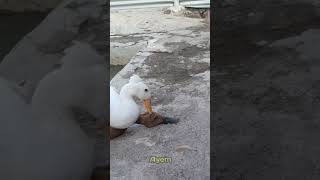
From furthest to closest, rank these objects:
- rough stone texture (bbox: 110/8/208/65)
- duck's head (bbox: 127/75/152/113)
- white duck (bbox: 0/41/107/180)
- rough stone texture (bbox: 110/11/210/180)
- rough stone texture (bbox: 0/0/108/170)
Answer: rough stone texture (bbox: 110/8/208/65) < duck's head (bbox: 127/75/152/113) < rough stone texture (bbox: 110/11/210/180) < rough stone texture (bbox: 0/0/108/170) < white duck (bbox: 0/41/107/180)

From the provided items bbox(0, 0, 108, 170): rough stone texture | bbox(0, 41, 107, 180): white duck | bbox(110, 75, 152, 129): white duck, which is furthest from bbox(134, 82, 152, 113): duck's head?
bbox(0, 41, 107, 180): white duck

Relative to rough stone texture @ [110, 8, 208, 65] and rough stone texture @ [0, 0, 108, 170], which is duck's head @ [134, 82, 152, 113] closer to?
rough stone texture @ [0, 0, 108, 170]

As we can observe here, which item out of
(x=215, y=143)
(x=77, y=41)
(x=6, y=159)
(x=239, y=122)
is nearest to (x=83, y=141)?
(x=6, y=159)

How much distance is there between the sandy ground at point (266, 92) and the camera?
70.9 inches

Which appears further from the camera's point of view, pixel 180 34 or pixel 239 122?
pixel 180 34

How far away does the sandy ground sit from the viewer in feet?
5.91

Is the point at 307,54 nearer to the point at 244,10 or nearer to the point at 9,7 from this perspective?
the point at 244,10

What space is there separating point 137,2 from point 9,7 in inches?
86.4

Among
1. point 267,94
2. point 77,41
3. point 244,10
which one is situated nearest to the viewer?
point 77,41

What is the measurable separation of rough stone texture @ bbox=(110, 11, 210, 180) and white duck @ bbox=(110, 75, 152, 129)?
0.06m

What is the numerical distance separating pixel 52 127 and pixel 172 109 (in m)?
0.87

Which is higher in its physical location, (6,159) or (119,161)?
(6,159)

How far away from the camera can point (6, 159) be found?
59.6 inches

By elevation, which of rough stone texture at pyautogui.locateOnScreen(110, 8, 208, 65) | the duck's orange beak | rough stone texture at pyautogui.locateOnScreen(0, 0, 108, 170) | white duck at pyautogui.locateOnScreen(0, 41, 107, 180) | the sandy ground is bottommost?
rough stone texture at pyautogui.locateOnScreen(110, 8, 208, 65)
